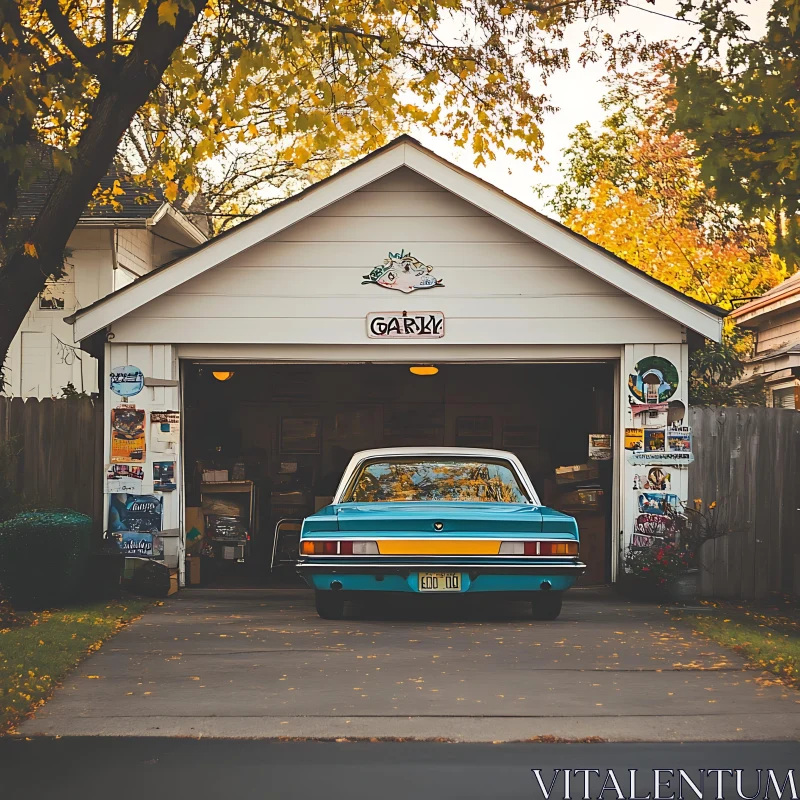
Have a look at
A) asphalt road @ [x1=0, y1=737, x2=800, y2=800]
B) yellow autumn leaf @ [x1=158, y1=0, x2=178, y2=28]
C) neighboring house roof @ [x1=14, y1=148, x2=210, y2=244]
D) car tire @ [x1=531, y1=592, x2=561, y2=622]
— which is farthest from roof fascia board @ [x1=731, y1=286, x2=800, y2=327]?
asphalt road @ [x1=0, y1=737, x2=800, y2=800]

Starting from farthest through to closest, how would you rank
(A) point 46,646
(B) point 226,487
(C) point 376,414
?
(C) point 376,414, (B) point 226,487, (A) point 46,646

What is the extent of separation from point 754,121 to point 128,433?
7.10 meters

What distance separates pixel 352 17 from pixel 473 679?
32.0ft

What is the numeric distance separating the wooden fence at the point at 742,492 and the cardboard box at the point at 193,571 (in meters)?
5.65

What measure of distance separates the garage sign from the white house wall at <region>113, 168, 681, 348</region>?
73mm

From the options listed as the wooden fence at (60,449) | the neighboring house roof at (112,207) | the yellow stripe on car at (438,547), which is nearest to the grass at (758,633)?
the yellow stripe on car at (438,547)

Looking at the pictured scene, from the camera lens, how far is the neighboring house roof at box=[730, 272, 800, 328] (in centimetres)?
1756

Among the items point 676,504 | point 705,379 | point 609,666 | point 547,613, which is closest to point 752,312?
point 705,379

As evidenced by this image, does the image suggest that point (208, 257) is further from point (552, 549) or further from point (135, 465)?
point (552, 549)

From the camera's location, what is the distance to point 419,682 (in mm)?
7477

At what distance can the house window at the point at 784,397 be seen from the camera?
61.0ft

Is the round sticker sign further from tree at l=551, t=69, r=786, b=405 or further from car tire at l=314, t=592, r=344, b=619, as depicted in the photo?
tree at l=551, t=69, r=786, b=405

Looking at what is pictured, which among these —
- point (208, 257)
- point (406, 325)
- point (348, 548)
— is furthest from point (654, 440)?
point (208, 257)

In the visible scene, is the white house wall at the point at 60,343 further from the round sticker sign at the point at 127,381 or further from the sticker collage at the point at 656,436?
the sticker collage at the point at 656,436
